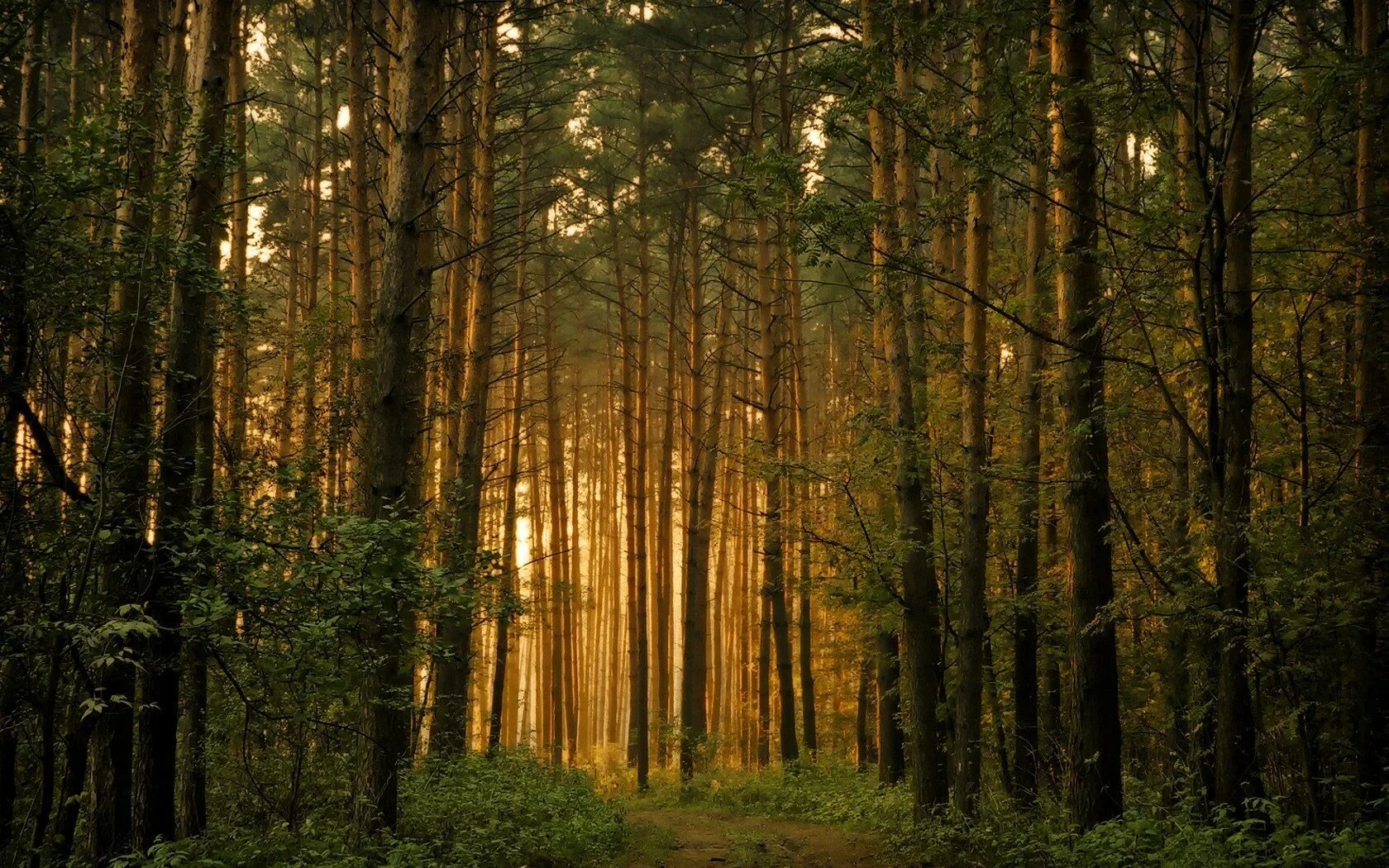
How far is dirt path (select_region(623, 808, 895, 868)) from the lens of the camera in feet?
31.5

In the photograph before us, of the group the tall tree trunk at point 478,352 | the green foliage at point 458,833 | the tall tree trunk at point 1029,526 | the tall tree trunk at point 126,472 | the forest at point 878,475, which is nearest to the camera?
the forest at point 878,475

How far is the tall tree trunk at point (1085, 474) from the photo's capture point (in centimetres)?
716

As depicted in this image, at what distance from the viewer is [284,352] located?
15.1 meters

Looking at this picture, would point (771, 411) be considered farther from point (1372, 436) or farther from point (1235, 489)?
point (1235, 489)

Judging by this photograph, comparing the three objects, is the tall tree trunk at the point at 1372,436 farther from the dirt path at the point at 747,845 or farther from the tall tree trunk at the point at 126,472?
the tall tree trunk at the point at 126,472

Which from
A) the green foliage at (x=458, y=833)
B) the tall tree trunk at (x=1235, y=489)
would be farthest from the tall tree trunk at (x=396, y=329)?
the tall tree trunk at (x=1235, y=489)

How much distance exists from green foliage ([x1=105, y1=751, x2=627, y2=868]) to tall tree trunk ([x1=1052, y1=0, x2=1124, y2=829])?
16.7ft

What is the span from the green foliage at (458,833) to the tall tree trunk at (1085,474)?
5092 mm

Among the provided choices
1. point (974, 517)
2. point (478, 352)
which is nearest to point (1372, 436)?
point (974, 517)

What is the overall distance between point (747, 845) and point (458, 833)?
371 cm

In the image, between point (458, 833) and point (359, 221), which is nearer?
point (458, 833)

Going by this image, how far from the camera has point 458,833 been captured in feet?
27.4

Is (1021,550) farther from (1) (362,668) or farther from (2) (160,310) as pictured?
(2) (160,310)

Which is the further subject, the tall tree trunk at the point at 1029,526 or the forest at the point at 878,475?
the tall tree trunk at the point at 1029,526
